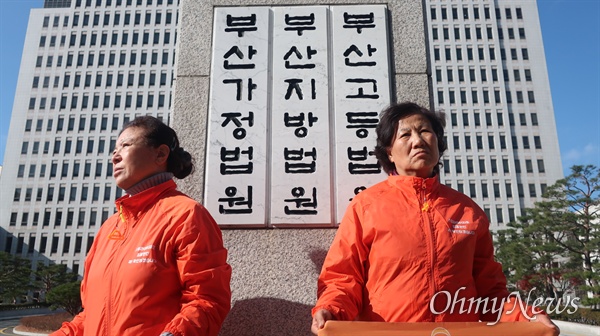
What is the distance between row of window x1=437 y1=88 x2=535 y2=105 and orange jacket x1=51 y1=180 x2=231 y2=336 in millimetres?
44628

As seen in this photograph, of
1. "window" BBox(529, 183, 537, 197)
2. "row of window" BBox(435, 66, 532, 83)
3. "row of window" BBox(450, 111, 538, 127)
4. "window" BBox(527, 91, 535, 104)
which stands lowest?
"window" BBox(529, 183, 537, 197)

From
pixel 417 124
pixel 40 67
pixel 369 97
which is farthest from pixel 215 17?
pixel 40 67

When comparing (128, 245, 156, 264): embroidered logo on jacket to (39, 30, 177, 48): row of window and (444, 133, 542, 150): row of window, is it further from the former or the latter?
(39, 30, 177, 48): row of window

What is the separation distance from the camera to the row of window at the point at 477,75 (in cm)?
4350

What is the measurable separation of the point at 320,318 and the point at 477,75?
46.8 metres

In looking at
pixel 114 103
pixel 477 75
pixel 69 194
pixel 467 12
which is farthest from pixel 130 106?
pixel 467 12

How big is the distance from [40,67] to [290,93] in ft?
168

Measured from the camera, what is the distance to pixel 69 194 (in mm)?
41938

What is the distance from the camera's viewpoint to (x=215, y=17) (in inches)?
128

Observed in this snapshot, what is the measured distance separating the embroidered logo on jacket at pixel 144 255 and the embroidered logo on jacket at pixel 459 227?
1.19 meters

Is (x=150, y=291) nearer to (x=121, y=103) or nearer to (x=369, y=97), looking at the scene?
(x=369, y=97)

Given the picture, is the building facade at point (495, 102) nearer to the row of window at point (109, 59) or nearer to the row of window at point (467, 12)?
the row of window at point (467, 12)

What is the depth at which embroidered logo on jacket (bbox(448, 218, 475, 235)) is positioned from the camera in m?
1.80

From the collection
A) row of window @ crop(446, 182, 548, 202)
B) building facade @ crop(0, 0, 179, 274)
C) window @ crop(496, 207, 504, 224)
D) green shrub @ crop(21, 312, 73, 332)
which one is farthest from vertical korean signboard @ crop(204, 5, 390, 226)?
building facade @ crop(0, 0, 179, 274)
